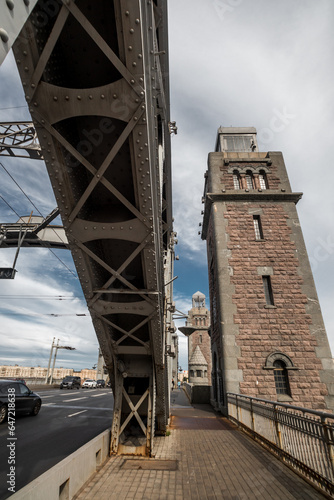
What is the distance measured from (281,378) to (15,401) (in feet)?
38.4

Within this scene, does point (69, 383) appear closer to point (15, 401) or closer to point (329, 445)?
point (15, 401)

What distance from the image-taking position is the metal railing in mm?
4234

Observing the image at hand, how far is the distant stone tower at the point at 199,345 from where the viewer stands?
35.6m

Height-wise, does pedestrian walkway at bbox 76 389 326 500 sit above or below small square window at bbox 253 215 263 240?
below

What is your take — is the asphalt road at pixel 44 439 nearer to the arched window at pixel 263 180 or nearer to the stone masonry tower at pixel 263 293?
the stone masonry tower at pixel 263 293

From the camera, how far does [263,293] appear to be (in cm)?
1328

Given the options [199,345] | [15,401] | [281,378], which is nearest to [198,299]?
[199,345]

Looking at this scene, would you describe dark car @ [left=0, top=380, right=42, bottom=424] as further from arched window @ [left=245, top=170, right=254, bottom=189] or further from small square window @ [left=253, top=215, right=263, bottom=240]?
arched window @ [left=245, top=170, right=254, bottom=189]

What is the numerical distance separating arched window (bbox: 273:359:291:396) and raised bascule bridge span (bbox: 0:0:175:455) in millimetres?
7992

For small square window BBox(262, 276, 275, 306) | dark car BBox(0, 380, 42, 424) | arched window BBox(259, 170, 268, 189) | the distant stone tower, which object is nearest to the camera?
dark car BBox(0, 380, 42, 424)

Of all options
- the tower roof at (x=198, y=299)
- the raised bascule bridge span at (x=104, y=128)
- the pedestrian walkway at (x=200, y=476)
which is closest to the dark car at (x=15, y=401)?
the raised bascule bridge span at (x=104, y=128)

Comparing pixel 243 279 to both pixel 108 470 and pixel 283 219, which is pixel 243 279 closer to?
pixel 283 219

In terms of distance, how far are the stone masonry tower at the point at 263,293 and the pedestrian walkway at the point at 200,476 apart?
5.47m

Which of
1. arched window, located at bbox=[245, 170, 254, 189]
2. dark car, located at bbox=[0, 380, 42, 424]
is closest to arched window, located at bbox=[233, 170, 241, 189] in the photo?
arched window, located at bbox=[245, 170, 254, 189]
